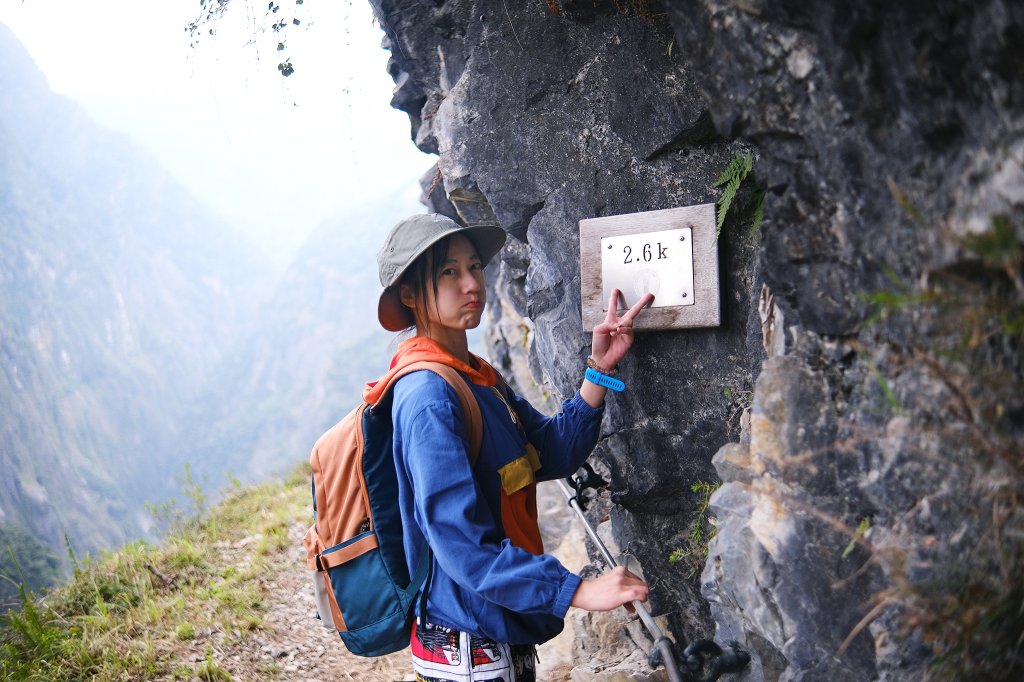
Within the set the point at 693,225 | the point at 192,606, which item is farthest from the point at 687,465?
the point at 192,606

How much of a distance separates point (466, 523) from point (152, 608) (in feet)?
15.3

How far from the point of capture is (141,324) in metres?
44.6

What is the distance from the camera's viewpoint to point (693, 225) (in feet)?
11.6

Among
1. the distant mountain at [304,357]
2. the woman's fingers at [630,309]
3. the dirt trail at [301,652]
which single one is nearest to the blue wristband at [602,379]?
the woman's fingers at [630,309]

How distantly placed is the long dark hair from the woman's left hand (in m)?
0.92

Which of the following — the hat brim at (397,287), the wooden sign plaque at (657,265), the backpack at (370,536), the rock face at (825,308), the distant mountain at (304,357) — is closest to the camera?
the rock face at (825,308)

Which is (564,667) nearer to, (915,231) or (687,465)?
(687,465)

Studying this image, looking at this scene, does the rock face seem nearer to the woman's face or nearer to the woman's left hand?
the woman's left hand

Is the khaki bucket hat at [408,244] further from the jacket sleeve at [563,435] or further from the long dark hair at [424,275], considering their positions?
the jacket sleeve at [563,435]

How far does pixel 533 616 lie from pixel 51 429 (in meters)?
31.8

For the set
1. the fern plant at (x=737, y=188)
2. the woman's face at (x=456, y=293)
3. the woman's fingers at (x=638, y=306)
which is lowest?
the woman's fingers at (x=638, y=306)

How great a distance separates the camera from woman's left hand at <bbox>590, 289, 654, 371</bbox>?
141 inches

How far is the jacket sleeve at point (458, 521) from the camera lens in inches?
92.6

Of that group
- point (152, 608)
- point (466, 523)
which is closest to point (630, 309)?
point (466, 523)
